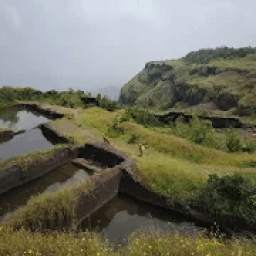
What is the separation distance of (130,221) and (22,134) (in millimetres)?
18622

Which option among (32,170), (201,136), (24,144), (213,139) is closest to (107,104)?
(24,144)

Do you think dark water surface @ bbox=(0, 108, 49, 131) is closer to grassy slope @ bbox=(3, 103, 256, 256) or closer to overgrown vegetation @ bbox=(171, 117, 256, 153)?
grassy slope @ bbox=(3, 103, 256, 256)

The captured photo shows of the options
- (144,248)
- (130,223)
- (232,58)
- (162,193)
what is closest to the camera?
(144,248)

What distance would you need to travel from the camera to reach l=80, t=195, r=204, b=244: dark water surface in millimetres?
20844

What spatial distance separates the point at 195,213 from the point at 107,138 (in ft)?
41.8

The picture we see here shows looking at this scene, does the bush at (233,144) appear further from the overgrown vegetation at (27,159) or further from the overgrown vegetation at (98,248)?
the overgrown vegetation at (98,248)

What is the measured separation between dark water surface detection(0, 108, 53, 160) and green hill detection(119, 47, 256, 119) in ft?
129

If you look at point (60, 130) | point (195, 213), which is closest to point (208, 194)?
point (195, 213)

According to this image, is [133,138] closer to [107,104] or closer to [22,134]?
[22,134]

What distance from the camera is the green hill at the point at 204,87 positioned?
85312 millimetres

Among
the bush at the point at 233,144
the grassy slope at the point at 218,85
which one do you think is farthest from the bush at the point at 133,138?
the grassy slope at the point at 218,85

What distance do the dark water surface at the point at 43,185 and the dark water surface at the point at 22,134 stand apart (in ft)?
13.3

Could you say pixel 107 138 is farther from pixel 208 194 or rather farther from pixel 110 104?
pixel 110 104

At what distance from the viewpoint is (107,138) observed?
33.8m
